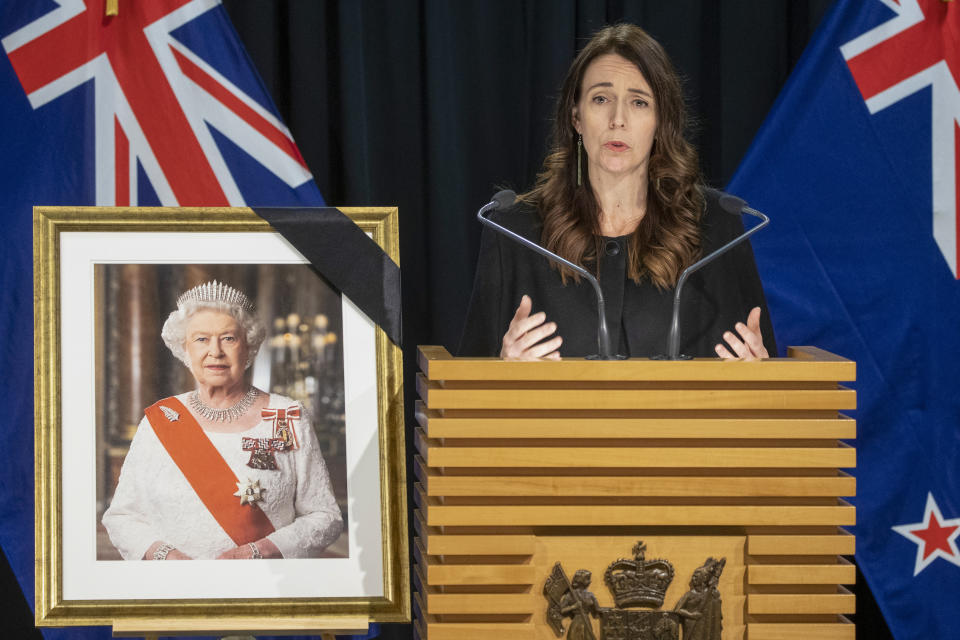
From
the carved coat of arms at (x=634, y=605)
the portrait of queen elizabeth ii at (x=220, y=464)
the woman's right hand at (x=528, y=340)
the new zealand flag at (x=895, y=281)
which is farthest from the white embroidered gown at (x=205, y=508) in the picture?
the new zealand flag at (x=895, y=281)

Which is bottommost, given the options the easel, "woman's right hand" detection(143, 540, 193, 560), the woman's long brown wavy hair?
the easel

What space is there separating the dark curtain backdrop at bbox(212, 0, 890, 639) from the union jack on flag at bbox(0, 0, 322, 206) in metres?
0.11

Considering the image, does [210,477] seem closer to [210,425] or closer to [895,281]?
[210,425]

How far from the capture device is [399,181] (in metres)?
3.01

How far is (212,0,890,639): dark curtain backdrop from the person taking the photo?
2.94 m

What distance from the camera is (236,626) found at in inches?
82.4

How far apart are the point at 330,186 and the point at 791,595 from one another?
1.85 metres

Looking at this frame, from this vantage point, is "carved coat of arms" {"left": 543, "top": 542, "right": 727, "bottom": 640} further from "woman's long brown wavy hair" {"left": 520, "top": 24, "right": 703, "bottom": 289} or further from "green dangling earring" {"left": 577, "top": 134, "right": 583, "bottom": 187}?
"green dangling earring" {"left": 577, "top": 134, "right": 583, "bottom": 187}

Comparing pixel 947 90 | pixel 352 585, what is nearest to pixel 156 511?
pixel 352 585

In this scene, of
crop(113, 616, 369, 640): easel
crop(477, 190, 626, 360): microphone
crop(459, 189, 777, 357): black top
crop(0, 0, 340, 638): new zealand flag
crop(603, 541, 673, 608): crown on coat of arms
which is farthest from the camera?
crop(0, 0, 340, 638): new zealand flag

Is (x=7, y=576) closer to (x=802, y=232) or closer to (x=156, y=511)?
(x=156, y=511)

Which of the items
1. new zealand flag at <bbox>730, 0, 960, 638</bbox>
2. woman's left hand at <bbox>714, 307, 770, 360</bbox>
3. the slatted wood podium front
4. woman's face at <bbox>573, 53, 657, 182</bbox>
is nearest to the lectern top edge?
the slatted wood podium front

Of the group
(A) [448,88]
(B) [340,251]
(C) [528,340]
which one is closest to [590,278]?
(C) [528,340]

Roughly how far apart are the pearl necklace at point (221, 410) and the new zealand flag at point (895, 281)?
4.61 feet
